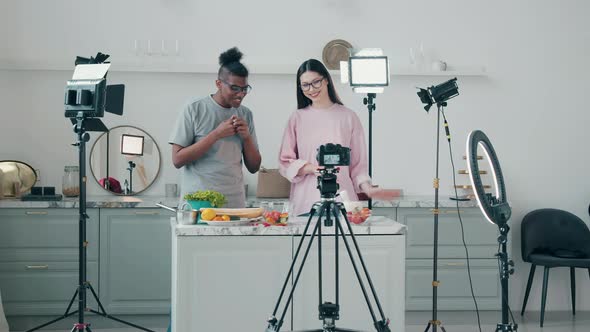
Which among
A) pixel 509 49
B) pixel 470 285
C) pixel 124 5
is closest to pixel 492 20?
pixel 509 49

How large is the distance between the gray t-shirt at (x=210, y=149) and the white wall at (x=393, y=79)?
1720mm

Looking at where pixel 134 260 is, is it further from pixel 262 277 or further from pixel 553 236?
pixel 553 236

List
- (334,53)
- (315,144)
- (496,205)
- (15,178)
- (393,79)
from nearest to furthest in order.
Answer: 1. (496,205)
2. (315,144)
3. (15,178)
4. (334,53)
5. (393,79)

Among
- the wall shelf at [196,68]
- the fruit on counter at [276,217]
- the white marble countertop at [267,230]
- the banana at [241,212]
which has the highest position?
the wall shelf at [196,68]

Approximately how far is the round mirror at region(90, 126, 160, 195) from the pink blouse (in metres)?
1.82

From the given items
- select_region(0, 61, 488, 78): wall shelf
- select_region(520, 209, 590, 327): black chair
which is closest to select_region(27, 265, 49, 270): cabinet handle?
select_region(0, 61, 488, 78): wall shelf

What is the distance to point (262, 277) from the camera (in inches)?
122

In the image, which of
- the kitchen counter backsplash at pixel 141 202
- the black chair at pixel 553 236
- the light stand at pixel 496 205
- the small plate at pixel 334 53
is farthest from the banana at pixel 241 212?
the black chair at pixel 553 236

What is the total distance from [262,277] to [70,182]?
93.0 inches

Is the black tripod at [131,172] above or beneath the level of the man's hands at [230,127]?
beneath

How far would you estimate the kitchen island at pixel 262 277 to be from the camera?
3.05 metres

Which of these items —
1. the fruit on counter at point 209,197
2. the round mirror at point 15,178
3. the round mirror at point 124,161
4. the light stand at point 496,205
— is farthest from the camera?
the round mirror at point 124,161

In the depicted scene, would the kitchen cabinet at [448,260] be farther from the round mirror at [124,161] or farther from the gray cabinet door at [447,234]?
the round mirror at [124,161]

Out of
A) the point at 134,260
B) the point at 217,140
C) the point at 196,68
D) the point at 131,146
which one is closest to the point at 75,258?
the point at 134,260
